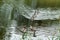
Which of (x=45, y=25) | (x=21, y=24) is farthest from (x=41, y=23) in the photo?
(x=21, y=24)

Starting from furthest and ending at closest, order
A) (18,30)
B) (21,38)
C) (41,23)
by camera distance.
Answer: (41,23) → (18,30) → (21,38)

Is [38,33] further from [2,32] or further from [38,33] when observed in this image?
[2,32]

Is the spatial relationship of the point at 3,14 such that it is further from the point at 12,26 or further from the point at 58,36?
the point at 58,36

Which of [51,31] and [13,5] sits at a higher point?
[13,5]

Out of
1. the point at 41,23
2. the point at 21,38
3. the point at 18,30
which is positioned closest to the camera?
the point at 21,38

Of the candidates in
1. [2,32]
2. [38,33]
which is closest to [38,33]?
[38,33]

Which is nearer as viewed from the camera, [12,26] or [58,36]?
[58,36]

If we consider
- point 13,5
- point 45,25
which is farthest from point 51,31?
point 13,5

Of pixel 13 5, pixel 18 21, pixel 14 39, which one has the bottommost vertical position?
pixel 14 39

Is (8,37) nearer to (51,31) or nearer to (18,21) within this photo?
(18,21)

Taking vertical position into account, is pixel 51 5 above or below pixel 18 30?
above
